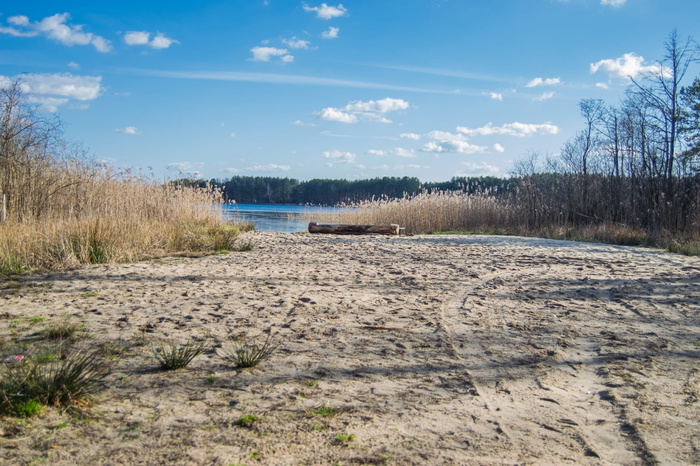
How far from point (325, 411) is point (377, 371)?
719mm

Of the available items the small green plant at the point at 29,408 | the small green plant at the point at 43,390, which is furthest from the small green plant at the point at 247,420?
the small green plant at the point at 29,408

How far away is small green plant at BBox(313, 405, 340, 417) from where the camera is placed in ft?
8.96

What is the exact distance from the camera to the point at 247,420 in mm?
2627

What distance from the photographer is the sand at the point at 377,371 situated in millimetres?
2406

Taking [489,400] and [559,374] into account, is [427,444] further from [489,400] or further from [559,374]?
[559,374]

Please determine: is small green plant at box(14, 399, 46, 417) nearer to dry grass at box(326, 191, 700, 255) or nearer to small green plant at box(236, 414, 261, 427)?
small green plant at box(236, 414, 261, 427)

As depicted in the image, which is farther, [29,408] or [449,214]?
[449,214]

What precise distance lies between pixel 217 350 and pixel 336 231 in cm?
1351

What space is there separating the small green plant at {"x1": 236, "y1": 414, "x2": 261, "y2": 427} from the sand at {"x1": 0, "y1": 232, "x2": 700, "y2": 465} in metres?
0.04

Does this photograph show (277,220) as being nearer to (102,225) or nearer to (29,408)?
(102,225)

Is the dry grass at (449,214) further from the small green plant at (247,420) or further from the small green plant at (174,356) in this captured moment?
the small green plant at (247,420)

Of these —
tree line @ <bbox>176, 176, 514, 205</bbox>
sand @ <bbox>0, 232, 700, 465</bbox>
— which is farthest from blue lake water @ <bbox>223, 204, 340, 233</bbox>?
tree line @ <bbox>176, 176, 514, 205</bbox>

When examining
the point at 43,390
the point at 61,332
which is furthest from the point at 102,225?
the point at 43,390

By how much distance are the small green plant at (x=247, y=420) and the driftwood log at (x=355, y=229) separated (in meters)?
14.2
